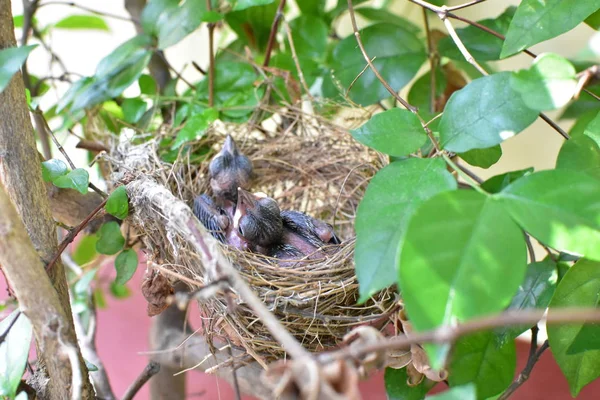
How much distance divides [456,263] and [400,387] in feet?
1.39

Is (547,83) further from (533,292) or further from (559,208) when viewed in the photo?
(533,292)

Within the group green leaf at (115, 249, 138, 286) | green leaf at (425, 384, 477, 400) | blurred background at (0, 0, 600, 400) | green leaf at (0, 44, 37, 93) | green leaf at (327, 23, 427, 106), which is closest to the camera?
green leaf at (425, 384, 477, 400)

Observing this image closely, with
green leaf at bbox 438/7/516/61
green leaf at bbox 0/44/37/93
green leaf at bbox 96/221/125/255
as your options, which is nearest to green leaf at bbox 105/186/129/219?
green leaf at bbox 96/221/125/255

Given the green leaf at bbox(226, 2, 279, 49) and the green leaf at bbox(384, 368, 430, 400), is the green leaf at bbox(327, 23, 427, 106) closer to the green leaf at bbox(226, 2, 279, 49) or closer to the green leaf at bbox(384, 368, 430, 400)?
the green leaf at bbox(226, 2, 279, 49)

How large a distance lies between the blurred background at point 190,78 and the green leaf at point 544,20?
558mm

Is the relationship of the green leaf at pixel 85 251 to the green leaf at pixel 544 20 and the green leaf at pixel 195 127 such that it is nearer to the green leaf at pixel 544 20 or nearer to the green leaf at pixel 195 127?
the green leaf at pixel 195 127

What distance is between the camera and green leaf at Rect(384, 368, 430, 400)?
2.53ft

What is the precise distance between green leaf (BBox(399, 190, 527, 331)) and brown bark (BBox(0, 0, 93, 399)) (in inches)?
12.4

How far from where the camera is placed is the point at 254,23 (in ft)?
3.91

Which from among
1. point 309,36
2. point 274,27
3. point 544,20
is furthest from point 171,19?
point 544,20

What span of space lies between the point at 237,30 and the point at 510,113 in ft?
2.49

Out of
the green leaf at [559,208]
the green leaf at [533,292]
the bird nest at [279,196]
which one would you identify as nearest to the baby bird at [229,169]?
the bird nest at [279,196]

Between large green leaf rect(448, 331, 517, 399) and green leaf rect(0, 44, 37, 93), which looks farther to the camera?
large green leaf rect(448, 331, 517, 399)

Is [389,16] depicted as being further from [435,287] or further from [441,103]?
[435,287]
